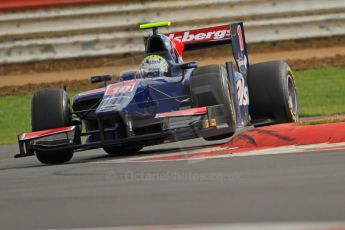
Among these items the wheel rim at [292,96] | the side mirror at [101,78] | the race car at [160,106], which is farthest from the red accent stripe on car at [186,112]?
the wheel rim at [292,96]

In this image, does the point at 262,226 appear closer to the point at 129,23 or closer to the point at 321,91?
the point at 321,91

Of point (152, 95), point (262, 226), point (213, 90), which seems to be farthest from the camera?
point (152, 95)

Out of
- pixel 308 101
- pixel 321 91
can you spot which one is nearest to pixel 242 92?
pixel 308 101

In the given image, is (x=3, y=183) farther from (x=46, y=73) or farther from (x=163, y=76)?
(x=46, y=73)

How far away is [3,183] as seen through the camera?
745cm

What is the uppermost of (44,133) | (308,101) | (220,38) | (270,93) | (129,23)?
(129,23)

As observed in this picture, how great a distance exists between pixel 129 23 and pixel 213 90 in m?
9.81

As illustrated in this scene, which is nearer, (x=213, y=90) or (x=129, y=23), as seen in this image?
(x=213, y=90)

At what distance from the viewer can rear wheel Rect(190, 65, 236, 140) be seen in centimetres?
933

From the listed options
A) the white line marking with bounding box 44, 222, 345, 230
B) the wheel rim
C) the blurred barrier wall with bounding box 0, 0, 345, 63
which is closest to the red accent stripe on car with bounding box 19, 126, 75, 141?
the wheel rim

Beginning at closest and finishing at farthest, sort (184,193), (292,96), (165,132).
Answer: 1. (184,193)
2. (165,132)
3. (292,96)

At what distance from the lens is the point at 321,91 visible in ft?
52.5

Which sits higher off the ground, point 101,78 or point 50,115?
point 101,78

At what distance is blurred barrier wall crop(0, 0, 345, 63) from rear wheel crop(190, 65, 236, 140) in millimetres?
9246
